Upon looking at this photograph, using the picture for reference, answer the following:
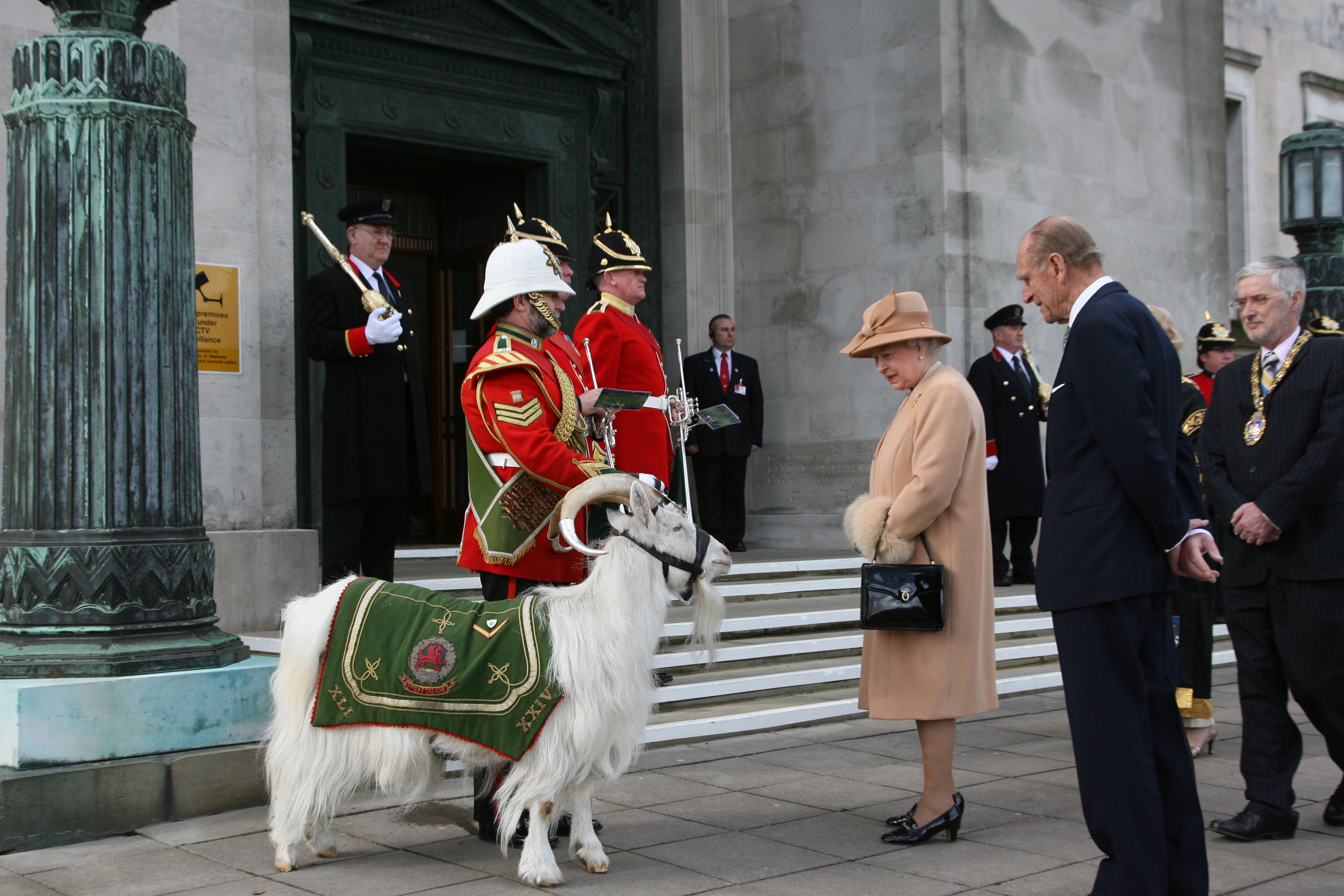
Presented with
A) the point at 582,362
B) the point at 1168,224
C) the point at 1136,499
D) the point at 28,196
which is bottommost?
the point at 1136,499

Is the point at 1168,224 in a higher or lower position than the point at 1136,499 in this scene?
higher

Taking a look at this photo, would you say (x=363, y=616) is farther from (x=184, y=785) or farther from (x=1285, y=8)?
(x=1285, y=8)

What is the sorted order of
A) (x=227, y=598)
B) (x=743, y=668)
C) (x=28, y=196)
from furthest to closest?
(x=743, y=668) → (x=227, y=598) → (x=28, y=196)

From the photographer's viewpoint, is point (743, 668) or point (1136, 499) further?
point (743, 668)

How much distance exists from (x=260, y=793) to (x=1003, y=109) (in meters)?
9.68

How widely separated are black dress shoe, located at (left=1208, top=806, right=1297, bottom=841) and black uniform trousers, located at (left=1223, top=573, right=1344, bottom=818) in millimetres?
39

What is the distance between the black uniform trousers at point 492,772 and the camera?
4.91 meters

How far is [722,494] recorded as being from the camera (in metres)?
12.0

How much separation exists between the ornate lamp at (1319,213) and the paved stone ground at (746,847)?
5.06 m

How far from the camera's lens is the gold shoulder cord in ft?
17.7

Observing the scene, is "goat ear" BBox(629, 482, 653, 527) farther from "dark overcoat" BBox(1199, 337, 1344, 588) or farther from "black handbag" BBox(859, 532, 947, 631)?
"dark overcoat" BBox(1199, 337, 1344, 588)

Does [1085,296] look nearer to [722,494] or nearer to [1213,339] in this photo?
[1213,339]

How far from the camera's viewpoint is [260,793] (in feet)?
18.0

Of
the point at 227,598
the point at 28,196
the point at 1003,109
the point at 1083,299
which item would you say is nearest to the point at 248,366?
the point at 227,598
